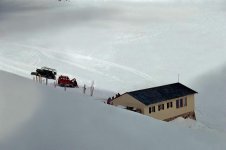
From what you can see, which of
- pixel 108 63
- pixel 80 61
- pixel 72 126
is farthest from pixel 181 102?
pixel 80 61

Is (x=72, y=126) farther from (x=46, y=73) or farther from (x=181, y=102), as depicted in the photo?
(x=46, y=73)

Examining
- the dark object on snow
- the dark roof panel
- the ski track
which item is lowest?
the ski track

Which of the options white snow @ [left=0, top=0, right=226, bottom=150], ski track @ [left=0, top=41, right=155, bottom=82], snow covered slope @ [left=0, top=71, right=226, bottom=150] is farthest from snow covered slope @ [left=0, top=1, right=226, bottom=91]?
snow covered slope @ [left=0, top=71, right=226, bottom=150]

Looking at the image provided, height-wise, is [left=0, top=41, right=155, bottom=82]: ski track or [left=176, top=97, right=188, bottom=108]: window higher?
[left=176, top=97, right=188, bottom=108]: window

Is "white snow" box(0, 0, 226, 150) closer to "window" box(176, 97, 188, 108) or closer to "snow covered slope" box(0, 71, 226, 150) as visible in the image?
"snow covered slope" box(0, 71, 226, 150)

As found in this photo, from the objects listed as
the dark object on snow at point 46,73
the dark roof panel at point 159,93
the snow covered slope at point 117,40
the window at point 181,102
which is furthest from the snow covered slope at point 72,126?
the snow covered slope at point 117,40

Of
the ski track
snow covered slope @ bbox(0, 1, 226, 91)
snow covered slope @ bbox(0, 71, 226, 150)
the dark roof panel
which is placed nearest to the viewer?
snow covered slope @ bbox(0, 71, 226, 150)
